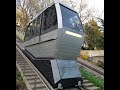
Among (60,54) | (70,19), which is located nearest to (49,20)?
(70,19)

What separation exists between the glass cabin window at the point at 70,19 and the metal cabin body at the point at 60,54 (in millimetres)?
45

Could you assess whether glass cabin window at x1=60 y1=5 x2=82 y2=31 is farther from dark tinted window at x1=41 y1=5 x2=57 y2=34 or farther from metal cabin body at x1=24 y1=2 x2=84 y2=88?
dark tinted window at x1=41 y1=5 x2=57 y2=34

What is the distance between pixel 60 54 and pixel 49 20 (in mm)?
652

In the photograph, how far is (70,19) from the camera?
3.41m

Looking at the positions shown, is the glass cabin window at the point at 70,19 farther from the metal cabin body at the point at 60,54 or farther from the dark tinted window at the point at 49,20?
the dark tinted window at the point at 49,20

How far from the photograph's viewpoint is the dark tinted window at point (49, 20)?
3228mm

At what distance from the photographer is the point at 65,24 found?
320 cm

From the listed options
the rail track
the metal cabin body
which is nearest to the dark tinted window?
the metal cabin body

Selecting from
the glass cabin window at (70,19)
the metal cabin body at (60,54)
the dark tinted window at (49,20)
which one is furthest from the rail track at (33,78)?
the glass cabin window at (70,19)

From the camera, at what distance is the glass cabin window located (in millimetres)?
3262

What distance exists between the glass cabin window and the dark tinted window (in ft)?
0.51
